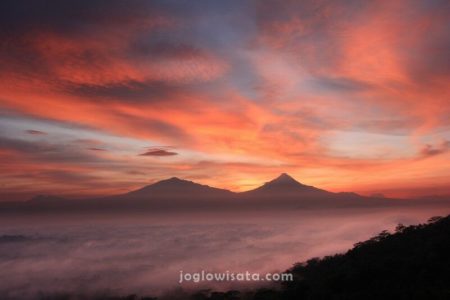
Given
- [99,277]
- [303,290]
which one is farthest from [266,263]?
[303,290]

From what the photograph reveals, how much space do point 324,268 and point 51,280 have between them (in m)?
166

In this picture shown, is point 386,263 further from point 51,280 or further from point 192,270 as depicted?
point 51,280

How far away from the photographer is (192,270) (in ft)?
628

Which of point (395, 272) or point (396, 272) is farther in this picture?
point (395, 272)

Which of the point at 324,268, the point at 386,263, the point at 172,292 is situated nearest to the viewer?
the point at 386,263

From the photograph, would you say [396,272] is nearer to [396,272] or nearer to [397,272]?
[396,272]

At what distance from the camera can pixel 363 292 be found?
48969 mm

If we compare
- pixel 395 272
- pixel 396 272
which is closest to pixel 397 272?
pixel 396 272

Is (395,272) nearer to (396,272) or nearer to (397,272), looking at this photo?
(396,272)

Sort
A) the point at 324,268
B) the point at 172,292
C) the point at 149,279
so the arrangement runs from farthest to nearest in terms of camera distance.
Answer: the point at 149,279
the point at 172,292
the point at 324,268

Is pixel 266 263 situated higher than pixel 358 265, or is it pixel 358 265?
pixel 358 265

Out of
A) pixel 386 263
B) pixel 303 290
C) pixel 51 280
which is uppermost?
pixel 386 263

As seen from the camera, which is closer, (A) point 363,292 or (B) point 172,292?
(A) point 363,292

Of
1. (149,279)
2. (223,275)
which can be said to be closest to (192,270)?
(149,279)
